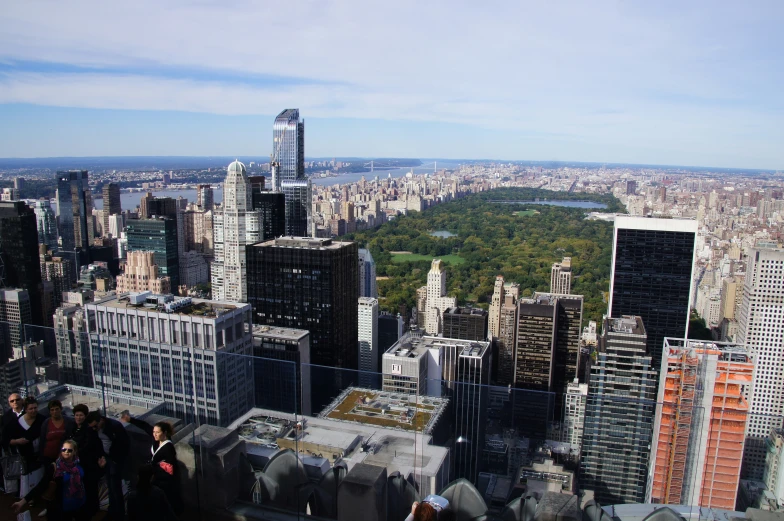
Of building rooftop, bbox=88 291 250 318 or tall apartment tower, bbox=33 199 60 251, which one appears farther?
tall apartment tower, bbox=33 199 60 251

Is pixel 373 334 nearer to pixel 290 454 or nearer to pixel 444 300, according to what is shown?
→ pixel 444 300

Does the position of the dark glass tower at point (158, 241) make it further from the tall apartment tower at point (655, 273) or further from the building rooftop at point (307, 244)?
the tall apartment tower at point (655, 273)

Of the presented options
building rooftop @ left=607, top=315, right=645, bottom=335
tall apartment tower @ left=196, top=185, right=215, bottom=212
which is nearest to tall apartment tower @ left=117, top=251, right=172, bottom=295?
tall apartment tower @ left=196, top=185, right=215, bottom=212

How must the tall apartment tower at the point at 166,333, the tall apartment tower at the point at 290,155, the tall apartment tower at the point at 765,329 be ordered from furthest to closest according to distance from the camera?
the tall apartment tower at the point at 290,155, the tall apartment tower at the point at 765,329, the tall apartment tower at the point at 166,333

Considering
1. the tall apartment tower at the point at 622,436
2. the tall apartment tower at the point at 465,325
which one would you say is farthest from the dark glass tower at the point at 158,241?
the tall apartment tower at the point at 622,436

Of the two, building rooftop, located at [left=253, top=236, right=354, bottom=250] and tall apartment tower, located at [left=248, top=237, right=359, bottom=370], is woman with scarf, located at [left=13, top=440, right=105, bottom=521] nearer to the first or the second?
tall apartment tower, located at [left=248, top=237, right=359, bottom=370]

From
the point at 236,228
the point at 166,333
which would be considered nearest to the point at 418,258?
the point at 236,228

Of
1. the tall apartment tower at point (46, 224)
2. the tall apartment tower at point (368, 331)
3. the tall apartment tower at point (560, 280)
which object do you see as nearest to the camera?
A: the tall apartment tower at point (368, 331)

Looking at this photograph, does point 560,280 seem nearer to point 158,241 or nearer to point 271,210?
point 271,210
